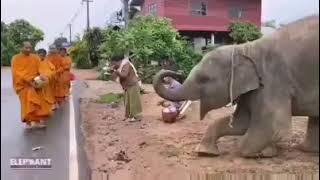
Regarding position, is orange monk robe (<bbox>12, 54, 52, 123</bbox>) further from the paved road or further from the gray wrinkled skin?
the gray wrinkled skin

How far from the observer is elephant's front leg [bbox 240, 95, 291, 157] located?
518cm

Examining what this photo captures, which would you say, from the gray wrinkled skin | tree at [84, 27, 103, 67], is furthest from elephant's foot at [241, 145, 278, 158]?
tree at [84, 27, 103, 67]

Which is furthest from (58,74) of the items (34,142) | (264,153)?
(264,153)

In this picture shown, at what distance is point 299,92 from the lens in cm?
501

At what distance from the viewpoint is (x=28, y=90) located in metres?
8.15

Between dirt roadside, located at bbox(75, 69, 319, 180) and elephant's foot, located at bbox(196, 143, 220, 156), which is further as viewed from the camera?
elephant's foot, located at bbox(196, 143, 220, 156)

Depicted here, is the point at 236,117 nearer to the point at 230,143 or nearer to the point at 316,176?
the point at 230,143

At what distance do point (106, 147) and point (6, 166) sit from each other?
4.96 feet

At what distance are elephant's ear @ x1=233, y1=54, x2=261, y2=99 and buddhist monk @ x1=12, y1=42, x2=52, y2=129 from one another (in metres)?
3.23

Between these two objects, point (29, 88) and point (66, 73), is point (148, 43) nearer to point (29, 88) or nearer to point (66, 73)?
point (66, 73)

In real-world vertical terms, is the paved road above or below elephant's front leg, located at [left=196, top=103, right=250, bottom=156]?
below

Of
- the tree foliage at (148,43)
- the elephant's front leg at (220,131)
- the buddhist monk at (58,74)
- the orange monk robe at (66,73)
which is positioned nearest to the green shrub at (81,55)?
the tree foliage at (148,43)

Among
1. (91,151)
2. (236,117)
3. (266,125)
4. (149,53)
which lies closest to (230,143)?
(236,117)

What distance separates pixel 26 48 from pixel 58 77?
2.91m
